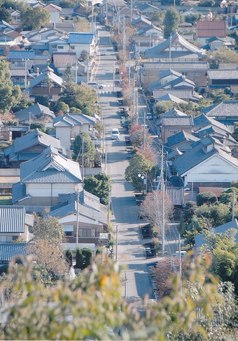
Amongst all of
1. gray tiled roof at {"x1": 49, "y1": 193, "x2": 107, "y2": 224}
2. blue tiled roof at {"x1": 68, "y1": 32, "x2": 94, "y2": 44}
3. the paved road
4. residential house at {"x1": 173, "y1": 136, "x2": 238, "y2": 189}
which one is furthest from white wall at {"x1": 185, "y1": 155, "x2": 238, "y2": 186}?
blue tiled roof at {"x1": 68, "y1": 32, "x2": 94, "y2": 44}

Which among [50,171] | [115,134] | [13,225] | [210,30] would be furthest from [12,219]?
[210,30]

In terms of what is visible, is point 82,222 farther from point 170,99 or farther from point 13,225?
point 170,99

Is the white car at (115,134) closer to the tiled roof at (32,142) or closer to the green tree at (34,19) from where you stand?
the tiled roof at (32,142)

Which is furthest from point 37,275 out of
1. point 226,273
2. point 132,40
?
point 132,40

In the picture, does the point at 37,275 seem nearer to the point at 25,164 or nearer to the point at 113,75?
the point at 25,164

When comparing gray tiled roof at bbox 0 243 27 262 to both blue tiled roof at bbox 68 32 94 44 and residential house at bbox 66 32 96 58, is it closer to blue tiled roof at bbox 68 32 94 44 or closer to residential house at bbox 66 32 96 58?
residential house at bbox 66 32 96 58

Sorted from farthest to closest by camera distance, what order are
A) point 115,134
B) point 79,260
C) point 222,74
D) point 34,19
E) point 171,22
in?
point 34,19 → point 171,22 → point 222,74 → point 115,134 → point 79,260

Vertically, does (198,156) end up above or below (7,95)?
below
